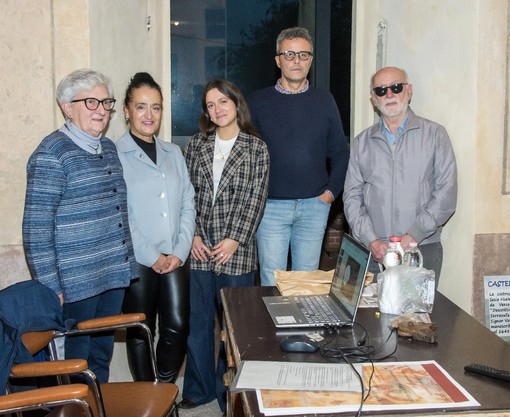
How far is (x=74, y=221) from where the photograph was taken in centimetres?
280

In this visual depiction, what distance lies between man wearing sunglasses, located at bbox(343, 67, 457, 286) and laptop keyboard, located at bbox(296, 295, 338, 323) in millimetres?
924

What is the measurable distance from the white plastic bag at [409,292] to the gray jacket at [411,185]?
3.34 ft

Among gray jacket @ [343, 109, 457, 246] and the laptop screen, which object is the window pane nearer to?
gray jacket @ [343, 109, 457, 246]

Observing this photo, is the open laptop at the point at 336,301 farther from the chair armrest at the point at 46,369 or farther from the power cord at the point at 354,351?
the chair armrest at the point at 46,369

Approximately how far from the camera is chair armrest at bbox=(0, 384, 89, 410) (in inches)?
74.6

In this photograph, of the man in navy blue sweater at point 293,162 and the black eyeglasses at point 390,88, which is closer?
the black eyeglasses at point 390,88

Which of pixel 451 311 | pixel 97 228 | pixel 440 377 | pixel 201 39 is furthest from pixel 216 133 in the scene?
pixel 440 377

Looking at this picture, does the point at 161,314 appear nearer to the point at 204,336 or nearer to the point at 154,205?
the point at 204,336

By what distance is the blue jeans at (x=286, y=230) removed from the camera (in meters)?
3.73

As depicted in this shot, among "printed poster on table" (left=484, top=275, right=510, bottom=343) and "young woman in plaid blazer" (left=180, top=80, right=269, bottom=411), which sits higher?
"young woman in plaid blazer" (left=180, top=80, right=269, bottom=411)

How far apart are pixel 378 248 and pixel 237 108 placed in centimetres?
104

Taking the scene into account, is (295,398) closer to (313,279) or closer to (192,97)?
(313,279)

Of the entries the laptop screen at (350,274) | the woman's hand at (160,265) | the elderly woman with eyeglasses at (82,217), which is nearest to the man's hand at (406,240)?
the laptop screen at (350,274)

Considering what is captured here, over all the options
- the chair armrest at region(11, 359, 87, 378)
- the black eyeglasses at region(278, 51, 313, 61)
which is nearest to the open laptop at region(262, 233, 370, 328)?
the chair armrest at region(11, 359, 87, 378)
